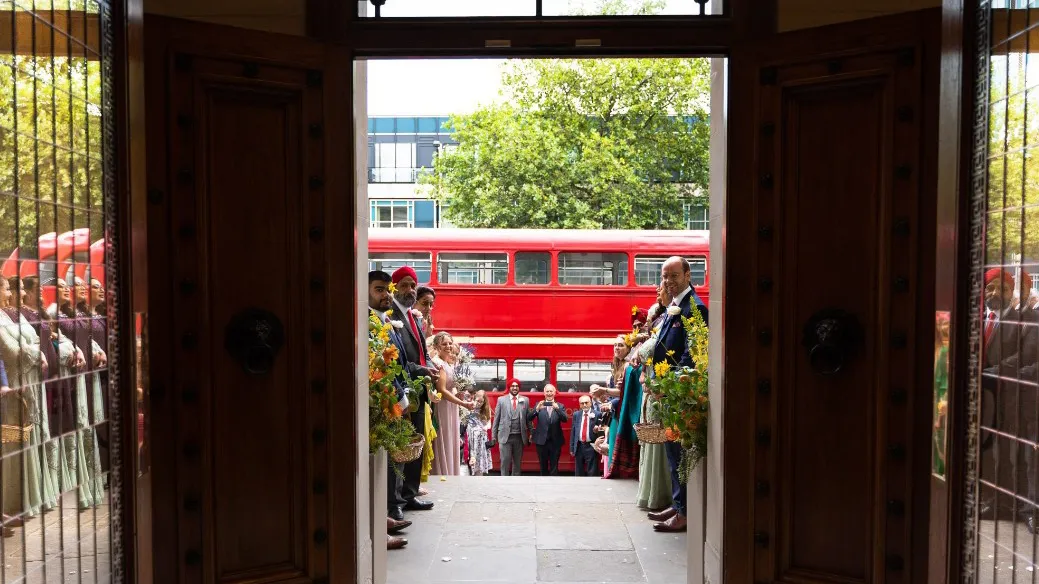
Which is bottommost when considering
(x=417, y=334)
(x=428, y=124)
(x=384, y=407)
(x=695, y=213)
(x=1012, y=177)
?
(x=384, y=407)

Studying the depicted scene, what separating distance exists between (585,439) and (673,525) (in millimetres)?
4887

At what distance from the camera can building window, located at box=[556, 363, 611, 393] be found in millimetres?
12836

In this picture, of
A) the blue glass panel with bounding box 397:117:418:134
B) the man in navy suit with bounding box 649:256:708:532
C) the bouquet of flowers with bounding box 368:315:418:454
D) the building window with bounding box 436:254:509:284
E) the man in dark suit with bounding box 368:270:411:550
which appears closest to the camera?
the bouquet of flowers with bounding box 368:315:418:454

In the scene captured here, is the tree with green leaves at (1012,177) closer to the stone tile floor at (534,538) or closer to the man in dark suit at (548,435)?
the stone tile floor at (534,538)

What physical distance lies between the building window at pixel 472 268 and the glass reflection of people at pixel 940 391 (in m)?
10.0

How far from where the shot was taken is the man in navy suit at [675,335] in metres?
6.05

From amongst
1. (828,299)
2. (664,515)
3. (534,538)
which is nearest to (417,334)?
(534,538)

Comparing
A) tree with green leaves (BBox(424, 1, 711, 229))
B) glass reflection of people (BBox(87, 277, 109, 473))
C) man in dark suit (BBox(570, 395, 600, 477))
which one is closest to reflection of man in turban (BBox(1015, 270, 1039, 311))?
glass reflection of people (BBox(87, 277, 109, 473))

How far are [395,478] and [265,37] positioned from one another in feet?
13.7

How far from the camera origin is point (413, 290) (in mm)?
6898

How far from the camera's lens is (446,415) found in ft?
25.9

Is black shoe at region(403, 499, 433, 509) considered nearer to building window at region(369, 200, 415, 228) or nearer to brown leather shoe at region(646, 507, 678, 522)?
brown leather shoe at region(646, 507, 678, 522)

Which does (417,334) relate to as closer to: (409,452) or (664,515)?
(409,452)

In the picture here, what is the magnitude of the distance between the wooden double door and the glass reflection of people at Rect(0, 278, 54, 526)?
0.79m
